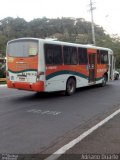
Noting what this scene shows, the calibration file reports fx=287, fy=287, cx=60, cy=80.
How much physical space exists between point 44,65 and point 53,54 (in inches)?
40.5

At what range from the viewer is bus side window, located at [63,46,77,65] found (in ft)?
49.8

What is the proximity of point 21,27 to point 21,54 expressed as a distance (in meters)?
70.3

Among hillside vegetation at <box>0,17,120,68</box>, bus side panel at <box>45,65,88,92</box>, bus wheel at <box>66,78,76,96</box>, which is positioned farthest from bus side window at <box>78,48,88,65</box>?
hillside vegetation at <box>0,17,120,68</box>

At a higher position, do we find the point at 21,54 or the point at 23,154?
the point at 21,54

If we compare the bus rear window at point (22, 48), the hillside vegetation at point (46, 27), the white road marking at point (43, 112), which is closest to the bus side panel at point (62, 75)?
the bus rear window at point (22, 48)

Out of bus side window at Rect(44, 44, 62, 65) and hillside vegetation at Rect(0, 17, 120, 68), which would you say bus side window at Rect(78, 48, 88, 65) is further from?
hillside vegetation at Rect(0, 17, 120, 68)

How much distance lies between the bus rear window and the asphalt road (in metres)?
2.65

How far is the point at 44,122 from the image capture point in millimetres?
8508

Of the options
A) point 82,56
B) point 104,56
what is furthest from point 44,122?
point 104,56

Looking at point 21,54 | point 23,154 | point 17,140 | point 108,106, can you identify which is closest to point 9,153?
point 23,154

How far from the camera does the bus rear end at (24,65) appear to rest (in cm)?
1327

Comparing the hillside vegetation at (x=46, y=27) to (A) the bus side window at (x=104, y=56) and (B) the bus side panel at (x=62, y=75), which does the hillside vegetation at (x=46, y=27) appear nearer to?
(A) the bus side window at (x=104, y=56)

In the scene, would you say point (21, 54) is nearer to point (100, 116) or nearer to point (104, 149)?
point (100, 116)

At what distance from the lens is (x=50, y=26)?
3339 inches
